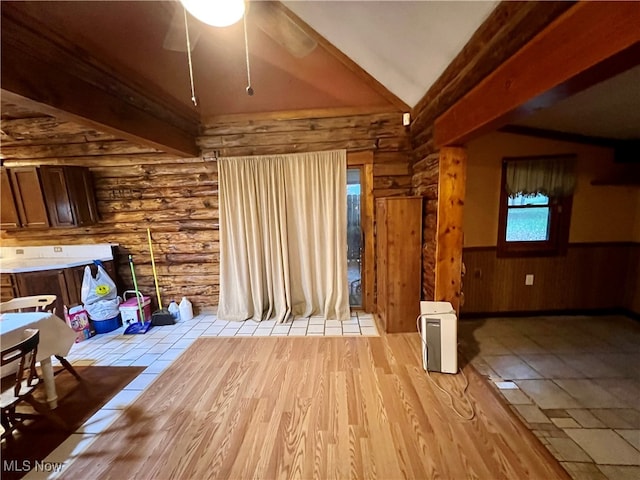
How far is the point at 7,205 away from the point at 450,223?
5.20 m

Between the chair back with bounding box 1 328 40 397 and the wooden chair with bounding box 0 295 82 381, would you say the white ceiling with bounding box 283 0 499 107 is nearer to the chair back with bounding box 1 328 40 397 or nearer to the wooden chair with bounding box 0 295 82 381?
the chair back with bounding box 1 328 40 397

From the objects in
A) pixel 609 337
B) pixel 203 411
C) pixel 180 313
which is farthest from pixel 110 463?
pixel 609 337

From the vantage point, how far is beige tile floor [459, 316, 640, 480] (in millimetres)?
1625

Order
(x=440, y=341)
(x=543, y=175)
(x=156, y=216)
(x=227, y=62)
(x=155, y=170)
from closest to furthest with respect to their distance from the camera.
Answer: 1. (x=440, y=341)
2. (x=227, y=62)
3. (x=543, y=175)
4. (x=155, y=170)
5. (x=156, y=216)

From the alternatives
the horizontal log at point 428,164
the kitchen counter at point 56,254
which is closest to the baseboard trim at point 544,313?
the horizontal log at point 428,164

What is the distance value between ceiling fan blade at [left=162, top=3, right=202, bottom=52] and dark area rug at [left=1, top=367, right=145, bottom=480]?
111 inches

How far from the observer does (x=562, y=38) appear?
1.09 meters

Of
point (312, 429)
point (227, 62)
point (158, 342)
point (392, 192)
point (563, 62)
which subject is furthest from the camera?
point (392, 192)

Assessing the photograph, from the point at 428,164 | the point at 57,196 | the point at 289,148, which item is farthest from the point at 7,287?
the point at 428,164

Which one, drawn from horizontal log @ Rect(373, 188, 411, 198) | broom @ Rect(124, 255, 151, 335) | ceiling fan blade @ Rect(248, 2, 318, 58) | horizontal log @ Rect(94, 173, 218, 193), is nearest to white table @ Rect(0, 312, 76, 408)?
broom @ Rect(124, 255, 151, 335)

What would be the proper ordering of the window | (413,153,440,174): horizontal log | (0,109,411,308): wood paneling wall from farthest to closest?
(0,109,411,308): wood paneling wall, the window, (413,153,440,174): horizontal log

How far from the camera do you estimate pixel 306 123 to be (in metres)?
3.31

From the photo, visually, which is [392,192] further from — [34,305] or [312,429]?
[34,305]

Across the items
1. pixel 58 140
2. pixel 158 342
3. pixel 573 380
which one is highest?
pixel 58 140
